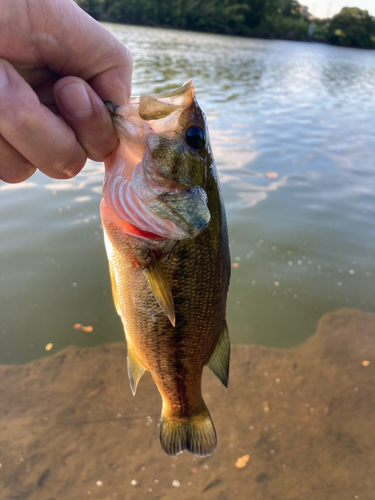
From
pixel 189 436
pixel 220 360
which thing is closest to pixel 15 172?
pixel 220 360

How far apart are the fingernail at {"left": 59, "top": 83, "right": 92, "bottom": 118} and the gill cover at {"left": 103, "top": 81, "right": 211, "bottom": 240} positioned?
130mm

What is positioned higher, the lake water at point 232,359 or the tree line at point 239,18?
the tree line at point 239,18

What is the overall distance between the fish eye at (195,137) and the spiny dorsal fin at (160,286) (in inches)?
20.3

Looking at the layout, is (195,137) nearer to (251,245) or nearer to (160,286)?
(160,286)

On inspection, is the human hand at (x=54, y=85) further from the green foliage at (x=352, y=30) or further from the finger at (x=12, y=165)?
the green foliage at (x=352, y=30)

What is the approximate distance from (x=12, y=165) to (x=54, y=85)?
1.39 ft

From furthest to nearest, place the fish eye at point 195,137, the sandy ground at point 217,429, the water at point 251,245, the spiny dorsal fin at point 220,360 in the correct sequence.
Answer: the water at point 251,245 < the sandy ground at point 217,429 < the spiny dorsal fin at point 220,360 < the fish eye at point 195,137

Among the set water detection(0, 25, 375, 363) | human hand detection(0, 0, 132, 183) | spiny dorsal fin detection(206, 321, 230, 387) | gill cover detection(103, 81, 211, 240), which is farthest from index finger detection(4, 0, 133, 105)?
water detection(0, 25, 375, 363)

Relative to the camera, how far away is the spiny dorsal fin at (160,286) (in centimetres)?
149

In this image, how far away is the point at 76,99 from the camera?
4.80 feet

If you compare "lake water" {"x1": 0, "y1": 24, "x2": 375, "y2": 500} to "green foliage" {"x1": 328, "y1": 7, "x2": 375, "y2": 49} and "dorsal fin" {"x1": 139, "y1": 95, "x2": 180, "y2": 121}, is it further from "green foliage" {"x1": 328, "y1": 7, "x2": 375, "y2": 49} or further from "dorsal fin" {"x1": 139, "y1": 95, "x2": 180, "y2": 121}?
"green foliage" {"x1": 328, "y1": 7, "x2": 375, "y2": 49}

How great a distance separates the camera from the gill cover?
1.41 m

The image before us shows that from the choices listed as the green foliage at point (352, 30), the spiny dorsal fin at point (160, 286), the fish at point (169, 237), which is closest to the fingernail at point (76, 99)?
the fish at point (169, 237)

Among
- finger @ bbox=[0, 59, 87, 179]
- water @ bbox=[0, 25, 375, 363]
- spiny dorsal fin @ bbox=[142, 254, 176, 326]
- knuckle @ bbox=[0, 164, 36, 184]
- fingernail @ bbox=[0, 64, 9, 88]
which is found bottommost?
water @ bbox=[0, 25, 375, 363]
